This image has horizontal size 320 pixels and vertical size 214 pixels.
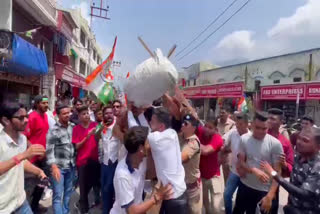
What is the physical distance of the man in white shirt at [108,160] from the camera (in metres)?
3.74

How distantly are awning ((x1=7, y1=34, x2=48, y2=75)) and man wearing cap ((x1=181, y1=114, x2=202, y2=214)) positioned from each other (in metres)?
6.03

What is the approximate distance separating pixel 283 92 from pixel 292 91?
0.78 meters

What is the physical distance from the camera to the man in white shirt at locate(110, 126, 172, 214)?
6.40ft

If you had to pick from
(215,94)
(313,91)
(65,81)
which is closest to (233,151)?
(313,91)

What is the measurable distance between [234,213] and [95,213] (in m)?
2.24

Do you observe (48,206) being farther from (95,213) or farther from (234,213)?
(234,213)

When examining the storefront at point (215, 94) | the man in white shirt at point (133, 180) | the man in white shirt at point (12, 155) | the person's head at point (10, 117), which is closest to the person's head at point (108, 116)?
the man in white shirt at point (12, 155)

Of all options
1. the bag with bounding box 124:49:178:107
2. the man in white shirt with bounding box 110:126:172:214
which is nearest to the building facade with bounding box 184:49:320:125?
the bag with bounding box 124:49:178:107

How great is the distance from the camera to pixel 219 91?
24938mm

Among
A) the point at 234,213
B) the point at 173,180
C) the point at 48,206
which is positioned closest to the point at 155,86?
the point at 173,180

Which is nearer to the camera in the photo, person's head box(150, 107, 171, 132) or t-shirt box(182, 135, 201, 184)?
person's head box(150, 107, 171, 132)

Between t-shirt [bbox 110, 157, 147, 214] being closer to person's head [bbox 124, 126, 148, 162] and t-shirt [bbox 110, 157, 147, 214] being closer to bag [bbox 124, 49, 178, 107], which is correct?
person's head [bbox 124, 126, 148, 162]

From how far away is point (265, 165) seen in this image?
2.79m

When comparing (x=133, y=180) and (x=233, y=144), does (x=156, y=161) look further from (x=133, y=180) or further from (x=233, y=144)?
(x=233, y=144)
